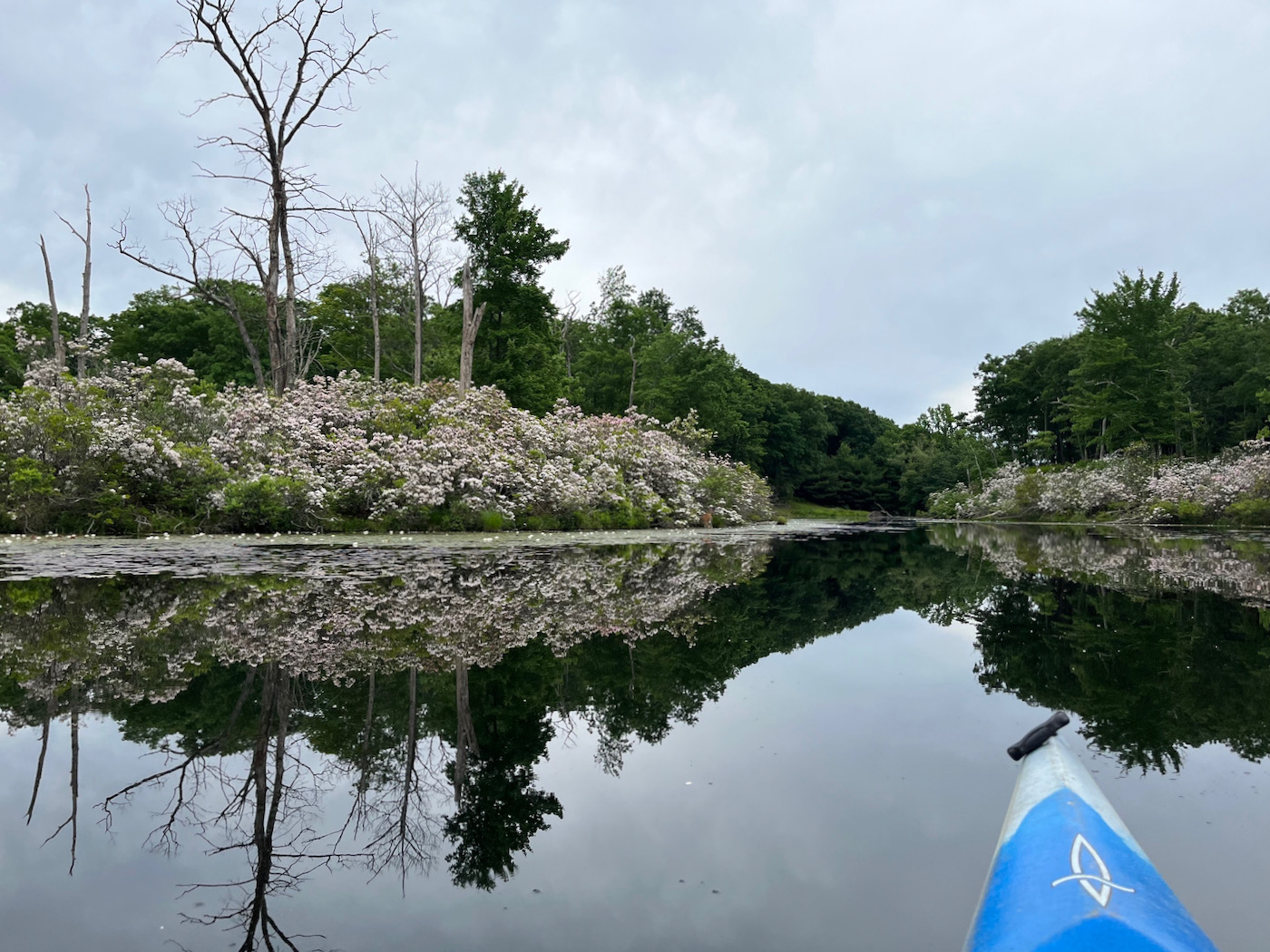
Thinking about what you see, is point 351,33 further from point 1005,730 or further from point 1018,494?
point 1018,494

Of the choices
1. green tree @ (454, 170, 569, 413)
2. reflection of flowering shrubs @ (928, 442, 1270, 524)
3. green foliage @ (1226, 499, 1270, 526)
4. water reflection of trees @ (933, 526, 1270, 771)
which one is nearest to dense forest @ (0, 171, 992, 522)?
green tree @ (454, 170, 569, 413)

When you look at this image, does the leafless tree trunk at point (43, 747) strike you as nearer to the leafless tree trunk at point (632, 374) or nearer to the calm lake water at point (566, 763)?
the calm lake water at point (566, 763)

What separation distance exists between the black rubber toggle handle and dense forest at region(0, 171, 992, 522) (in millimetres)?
17822

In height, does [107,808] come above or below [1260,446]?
below

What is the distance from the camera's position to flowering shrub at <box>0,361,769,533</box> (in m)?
11.9

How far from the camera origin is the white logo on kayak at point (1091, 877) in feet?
4.64

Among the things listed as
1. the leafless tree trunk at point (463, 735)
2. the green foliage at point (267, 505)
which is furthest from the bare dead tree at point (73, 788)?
the green foliage at point (267, 505)

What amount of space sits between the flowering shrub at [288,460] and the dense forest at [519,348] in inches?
118

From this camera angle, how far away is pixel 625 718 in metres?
3.61

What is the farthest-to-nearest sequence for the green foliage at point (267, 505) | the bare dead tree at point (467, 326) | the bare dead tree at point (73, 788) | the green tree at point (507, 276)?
the green tree at point (507, 276)
the bare dead tree at point (467, 326)
the green foliage at point (267, 505)
the bare dead tree at point (73, 788)

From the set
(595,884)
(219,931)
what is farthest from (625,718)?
(219,931)

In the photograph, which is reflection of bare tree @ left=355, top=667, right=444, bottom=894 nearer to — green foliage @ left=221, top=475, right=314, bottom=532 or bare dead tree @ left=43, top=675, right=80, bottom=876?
bare dead tree @ left=43, top=675, right=80, bottom=876

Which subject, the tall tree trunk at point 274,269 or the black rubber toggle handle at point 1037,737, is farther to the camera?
the tall tree trunk at point 274,269

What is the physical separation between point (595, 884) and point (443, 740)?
4.14 feet
